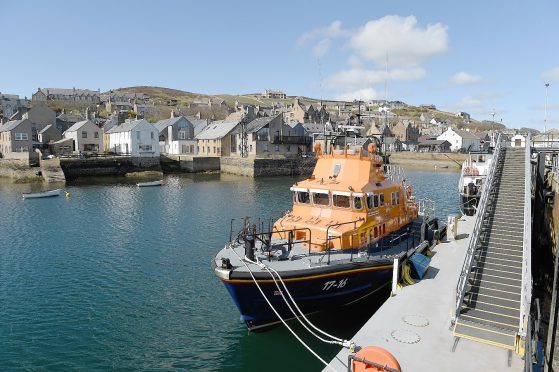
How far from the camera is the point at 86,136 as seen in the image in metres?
74.6

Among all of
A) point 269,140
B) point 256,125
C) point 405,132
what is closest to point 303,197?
point 269,140

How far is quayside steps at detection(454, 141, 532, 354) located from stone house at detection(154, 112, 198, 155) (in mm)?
71301

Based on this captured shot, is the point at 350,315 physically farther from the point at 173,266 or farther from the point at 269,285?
the point at 173,266

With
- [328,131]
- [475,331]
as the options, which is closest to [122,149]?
[328,131]

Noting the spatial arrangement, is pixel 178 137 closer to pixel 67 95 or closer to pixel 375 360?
pixel 375 360

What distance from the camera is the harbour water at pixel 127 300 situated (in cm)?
1316

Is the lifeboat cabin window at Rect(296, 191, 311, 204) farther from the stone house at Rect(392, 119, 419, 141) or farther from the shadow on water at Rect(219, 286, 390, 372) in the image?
the stone house at Rect(392, 119, 419, 141)

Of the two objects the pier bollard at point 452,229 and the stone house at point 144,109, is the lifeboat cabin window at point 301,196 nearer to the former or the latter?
the pier bollard at point 452,229

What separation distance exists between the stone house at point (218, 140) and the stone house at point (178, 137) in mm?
2360

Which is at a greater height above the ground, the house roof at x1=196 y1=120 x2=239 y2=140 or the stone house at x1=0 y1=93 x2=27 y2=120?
the stone house at x1=0 y1=93 x2=27 y2=120

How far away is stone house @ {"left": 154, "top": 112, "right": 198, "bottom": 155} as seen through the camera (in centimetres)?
8406

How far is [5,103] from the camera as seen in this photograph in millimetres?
123312

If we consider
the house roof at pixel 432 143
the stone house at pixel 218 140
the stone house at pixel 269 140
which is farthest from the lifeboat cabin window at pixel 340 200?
the house roof at pixel 432 143

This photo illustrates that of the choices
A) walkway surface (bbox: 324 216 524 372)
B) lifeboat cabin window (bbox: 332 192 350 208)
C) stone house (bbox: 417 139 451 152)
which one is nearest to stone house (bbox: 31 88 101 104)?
stone house (bbox: 417 139 451 152)
